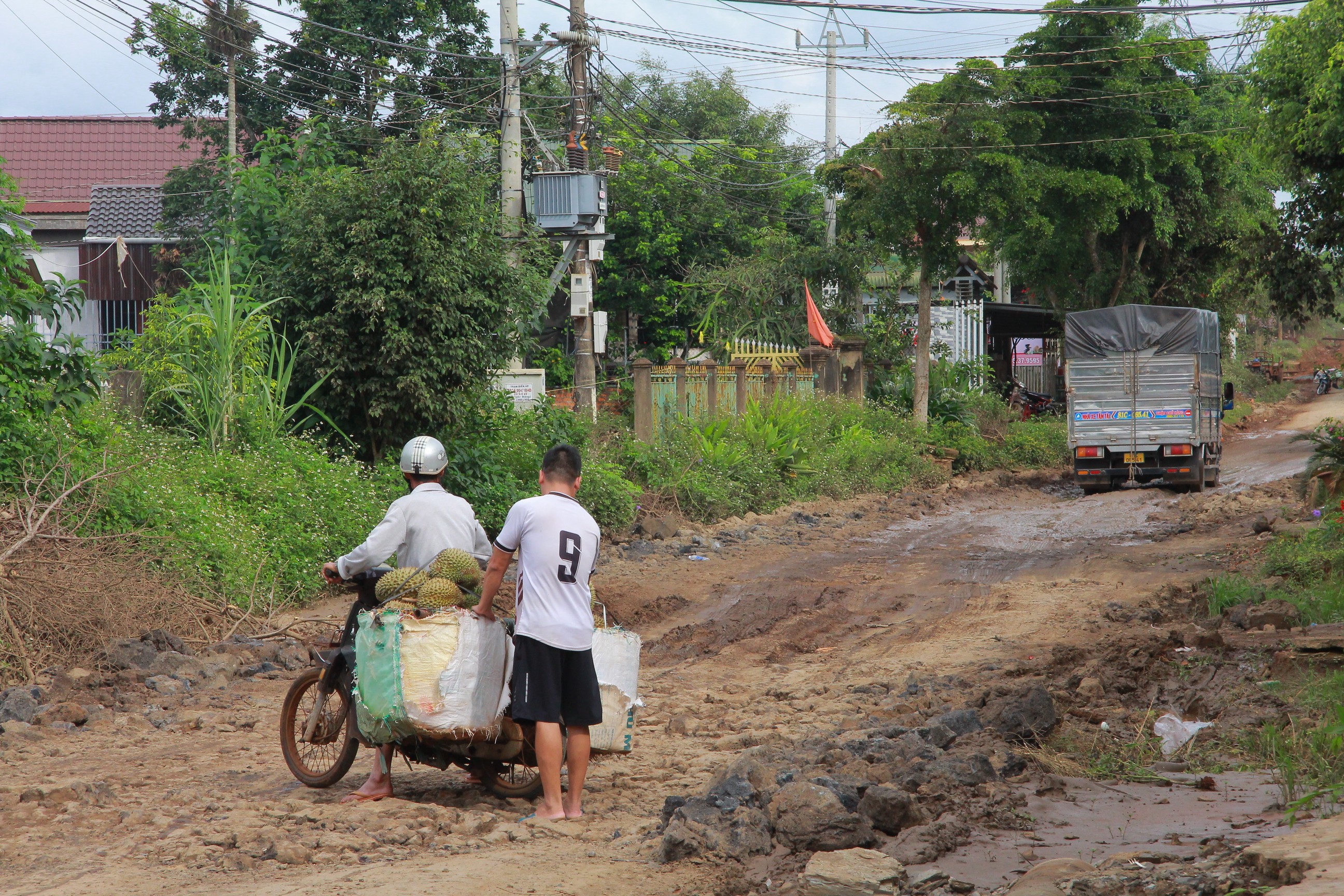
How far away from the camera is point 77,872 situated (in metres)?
4.52

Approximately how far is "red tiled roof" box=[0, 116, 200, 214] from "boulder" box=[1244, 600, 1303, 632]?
30.3 meters

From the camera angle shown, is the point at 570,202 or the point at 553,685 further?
the point at 570,202

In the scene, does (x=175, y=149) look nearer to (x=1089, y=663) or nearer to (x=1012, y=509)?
(x=1012, y=509)

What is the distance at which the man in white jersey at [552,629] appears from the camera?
16.8 ft

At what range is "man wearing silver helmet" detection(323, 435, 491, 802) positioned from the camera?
5414 mm

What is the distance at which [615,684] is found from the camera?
18.2ft

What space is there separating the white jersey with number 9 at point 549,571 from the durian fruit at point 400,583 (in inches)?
18.8

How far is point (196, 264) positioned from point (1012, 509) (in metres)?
12.9

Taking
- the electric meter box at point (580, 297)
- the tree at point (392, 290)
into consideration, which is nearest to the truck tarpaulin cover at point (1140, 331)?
the electric meter box at point (580, 297)

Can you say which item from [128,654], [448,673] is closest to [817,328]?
[128,654]

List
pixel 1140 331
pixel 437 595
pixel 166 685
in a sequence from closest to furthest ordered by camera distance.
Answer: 1. pixel 437 595
2. pixel 166 685
3. pixel 1140 331

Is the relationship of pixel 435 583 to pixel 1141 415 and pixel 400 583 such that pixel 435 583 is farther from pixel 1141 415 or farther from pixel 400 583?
pixel 1141 415

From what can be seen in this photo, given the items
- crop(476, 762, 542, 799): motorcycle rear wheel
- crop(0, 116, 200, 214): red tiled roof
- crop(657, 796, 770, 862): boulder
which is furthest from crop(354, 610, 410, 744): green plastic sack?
crop(0, 116, 200, 214): red tiled roof

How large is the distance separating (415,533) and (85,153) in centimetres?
3295
